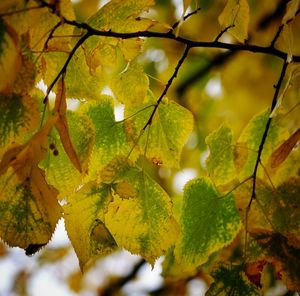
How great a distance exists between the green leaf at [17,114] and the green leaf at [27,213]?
0.06 meters

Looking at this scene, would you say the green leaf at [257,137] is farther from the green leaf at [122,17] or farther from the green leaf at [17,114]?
the green leaf at [17,114]

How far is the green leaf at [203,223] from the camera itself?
710mm

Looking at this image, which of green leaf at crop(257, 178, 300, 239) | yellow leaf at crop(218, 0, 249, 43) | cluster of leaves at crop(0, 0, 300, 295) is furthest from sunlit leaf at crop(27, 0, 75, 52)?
green leaf at crop(257, 178, 300, 239)

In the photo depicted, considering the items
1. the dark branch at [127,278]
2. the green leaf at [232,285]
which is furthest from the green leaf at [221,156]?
the dark branch at [127,278]

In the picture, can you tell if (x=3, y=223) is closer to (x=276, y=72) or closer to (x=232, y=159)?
(x=232, y=159)

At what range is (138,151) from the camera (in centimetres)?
73

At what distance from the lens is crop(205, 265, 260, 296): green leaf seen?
71cm

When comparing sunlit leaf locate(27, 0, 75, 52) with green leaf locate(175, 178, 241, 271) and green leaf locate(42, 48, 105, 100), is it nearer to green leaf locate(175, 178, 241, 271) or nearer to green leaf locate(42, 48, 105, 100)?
green leaf locate(42, 48, 105, 100)

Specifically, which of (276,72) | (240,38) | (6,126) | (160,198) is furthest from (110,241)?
(276,72)

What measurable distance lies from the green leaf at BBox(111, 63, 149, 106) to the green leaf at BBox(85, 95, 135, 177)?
3 centimetres

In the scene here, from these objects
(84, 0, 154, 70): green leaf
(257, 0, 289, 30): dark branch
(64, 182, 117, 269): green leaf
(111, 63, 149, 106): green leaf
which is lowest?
(64, 182, 117, 269): green leaf

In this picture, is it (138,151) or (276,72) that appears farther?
(276,72)

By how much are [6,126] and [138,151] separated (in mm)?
221

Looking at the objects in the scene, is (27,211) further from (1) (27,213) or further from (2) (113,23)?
(2) (113,23)
